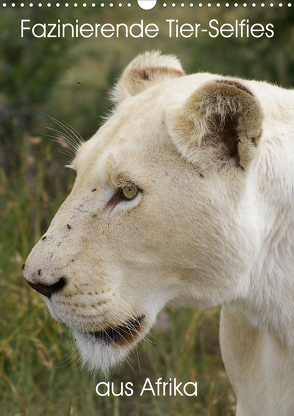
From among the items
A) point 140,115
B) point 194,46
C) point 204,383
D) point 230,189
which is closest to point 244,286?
point 230,189

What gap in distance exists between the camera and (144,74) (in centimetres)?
238

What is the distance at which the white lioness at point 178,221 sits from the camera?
1.74 meters

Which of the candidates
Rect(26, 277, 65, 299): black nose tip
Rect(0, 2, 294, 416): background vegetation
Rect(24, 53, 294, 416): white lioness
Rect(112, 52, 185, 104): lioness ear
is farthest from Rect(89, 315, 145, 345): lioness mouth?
Rect(112, 52, 185, 104): lioness ear

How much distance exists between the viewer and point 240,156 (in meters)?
1.71

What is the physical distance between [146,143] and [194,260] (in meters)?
0.44

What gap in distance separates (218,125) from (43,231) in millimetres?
2585

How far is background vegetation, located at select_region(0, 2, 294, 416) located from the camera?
9.89 feet

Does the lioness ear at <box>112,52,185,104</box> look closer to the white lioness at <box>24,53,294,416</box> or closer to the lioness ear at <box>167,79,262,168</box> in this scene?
the white lioness at <box>24,53,294,416</box>

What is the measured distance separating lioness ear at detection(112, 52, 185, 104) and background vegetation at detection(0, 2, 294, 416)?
8.9 inches

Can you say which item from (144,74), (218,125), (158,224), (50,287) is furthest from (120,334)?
(144,74)

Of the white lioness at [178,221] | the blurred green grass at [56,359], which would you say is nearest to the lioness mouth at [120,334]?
the white lioness at [178,221]

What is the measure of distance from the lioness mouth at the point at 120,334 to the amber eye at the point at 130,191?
468 millimetres

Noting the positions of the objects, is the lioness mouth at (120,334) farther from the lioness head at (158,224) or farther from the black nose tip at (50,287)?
the black nose tip at (50,287)

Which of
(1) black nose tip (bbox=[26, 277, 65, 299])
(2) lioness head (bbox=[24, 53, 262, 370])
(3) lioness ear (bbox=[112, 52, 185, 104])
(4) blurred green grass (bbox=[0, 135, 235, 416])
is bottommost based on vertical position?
(4) blurred green grass (bbox=[0, 135, 235, 416])
